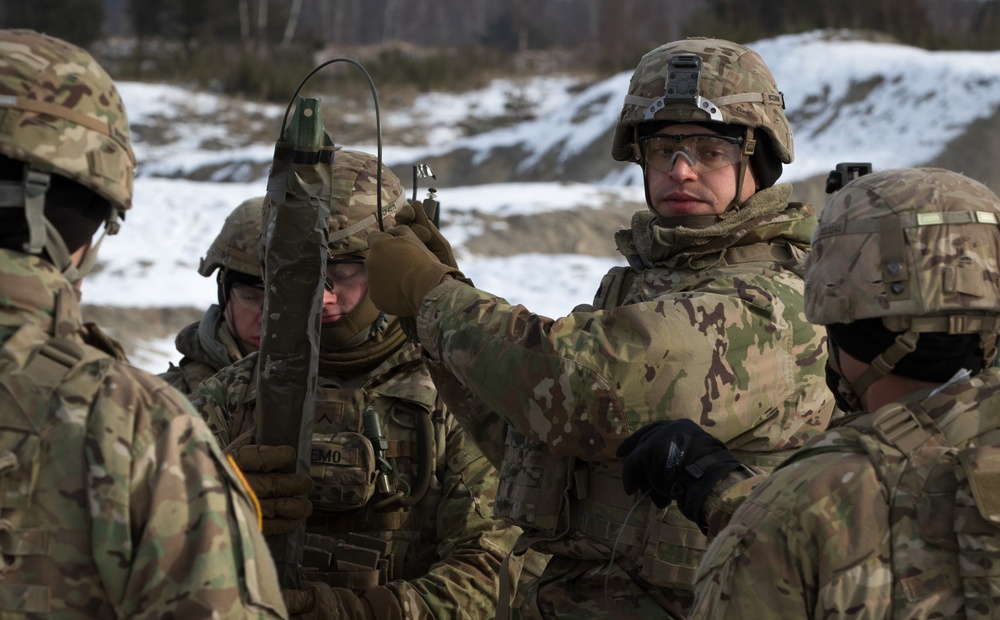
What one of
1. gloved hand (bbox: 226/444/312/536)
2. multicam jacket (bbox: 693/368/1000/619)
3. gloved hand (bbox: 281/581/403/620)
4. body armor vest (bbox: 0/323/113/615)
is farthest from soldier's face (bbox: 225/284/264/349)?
multicam jacket (bbox: 693/368/1000/619)

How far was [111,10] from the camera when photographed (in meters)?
80.7

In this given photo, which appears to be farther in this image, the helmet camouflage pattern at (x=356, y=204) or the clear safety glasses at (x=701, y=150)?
the helmet camouflage pattern at (x=356, y=204)

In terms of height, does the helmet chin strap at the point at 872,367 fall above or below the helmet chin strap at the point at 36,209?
below

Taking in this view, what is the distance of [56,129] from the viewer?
89.8 inches

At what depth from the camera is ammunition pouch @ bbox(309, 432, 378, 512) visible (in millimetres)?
4152

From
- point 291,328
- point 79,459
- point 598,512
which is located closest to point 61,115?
point 79,459

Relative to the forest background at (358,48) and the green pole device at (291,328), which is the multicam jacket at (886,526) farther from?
the forest background at (358,48)

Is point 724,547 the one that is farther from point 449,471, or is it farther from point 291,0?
point 291,0

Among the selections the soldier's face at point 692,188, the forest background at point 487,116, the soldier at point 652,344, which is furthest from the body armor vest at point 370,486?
the forest background at point 487,116

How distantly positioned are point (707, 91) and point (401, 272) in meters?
1.06

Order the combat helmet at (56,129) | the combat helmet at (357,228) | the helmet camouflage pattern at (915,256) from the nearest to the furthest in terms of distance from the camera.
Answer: the combat helmet at (56,129), the helmet camouflage pattern at (915,256), the combat helmet at (357,228)

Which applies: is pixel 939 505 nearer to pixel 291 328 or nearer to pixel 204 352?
pixel 291 328

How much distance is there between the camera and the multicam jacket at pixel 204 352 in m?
5.40

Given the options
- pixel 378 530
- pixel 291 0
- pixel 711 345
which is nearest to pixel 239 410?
pixel 378 530
